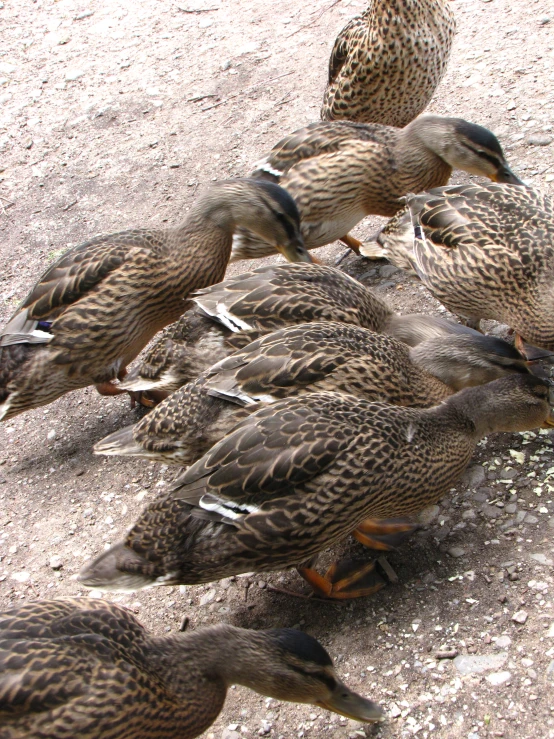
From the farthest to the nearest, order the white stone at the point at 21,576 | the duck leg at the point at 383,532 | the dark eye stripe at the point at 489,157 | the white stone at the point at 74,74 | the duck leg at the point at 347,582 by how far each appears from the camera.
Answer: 1. the white stone at the point at 74,74
2. the dark eye stripe at the point at 489,157
3. the white stone at the point at 21,576
4. the duck leg at the point at 383,532
5. the duck leg at the point at 347,582

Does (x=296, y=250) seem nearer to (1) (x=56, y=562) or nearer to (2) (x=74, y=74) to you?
(1) (x=56, y=562)

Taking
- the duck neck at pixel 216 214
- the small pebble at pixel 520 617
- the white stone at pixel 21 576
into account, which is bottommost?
the small pebble at pixel 520 617

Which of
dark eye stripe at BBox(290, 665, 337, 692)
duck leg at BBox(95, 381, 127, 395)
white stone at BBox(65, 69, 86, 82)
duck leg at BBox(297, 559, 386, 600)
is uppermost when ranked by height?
white stone at BBox(65, 69, 86, 82)

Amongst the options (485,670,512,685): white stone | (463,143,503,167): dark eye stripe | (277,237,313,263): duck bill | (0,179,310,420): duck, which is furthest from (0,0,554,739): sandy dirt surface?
(277,237,313,263): duck bill

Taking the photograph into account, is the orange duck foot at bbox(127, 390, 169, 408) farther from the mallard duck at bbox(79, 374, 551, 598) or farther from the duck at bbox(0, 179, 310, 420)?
the mallard duck at bbox(79, 374, 551, 598)

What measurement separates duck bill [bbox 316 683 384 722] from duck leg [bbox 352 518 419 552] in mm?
750

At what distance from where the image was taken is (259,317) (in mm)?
4168

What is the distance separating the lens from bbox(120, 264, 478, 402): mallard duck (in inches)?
165

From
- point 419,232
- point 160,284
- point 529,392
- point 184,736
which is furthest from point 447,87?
point 184,736

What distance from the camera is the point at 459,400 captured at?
3.76 m

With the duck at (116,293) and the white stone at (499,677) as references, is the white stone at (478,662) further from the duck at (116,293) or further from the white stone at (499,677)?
the duck at (116,293)

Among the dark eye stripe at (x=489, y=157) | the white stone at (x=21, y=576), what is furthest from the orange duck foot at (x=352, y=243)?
the white stone at (x=21, y=576)

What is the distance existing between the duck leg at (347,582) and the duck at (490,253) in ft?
5.01

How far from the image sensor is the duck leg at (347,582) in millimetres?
3498
